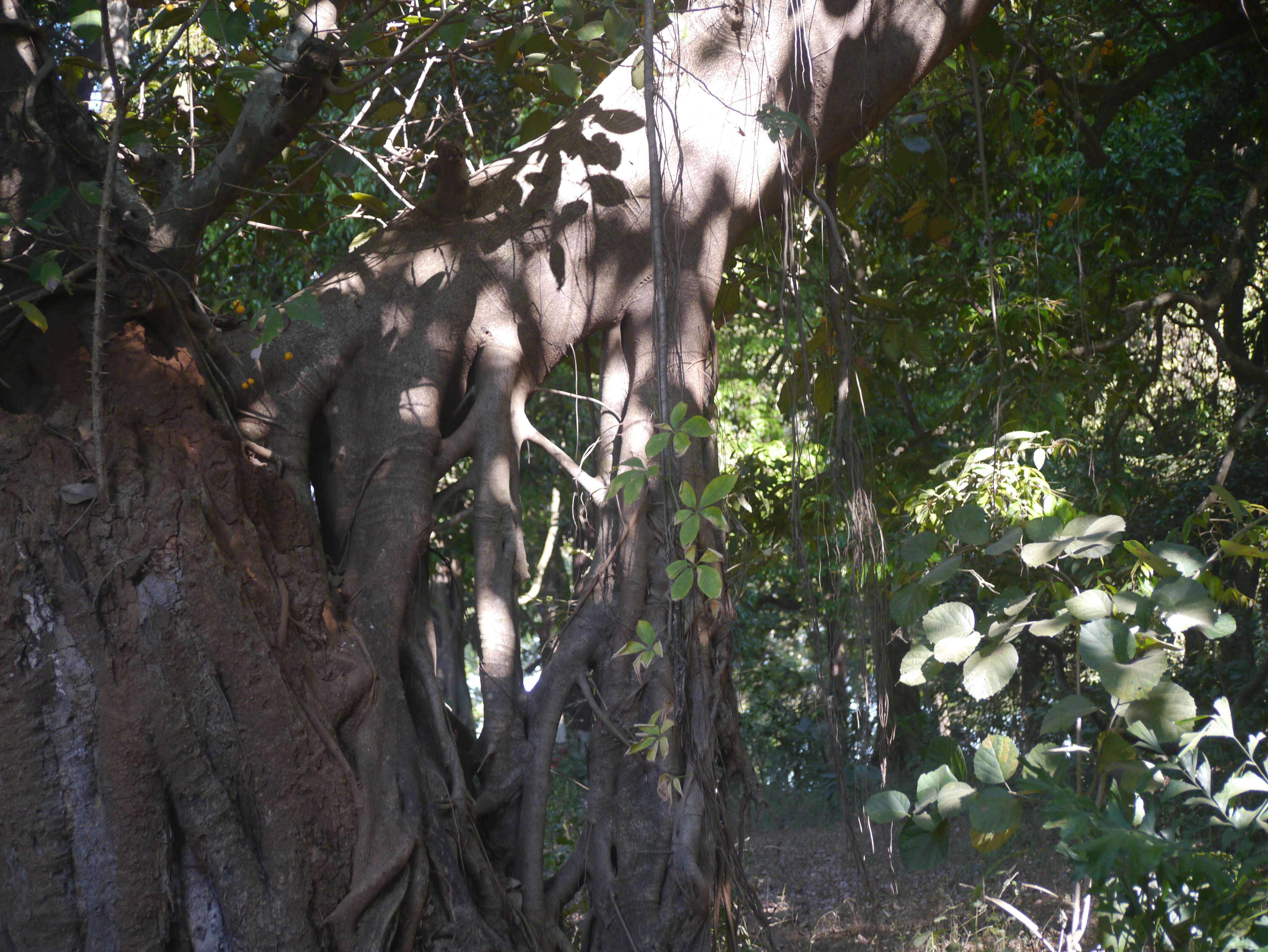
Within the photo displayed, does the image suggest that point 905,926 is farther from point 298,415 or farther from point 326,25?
point 326,25

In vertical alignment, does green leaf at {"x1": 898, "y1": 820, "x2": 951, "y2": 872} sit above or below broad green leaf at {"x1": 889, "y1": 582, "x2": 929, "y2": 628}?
below

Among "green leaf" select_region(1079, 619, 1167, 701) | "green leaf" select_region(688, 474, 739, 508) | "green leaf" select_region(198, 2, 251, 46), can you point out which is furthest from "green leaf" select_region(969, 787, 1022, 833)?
"green leaf" select_region(198, 2, 251, 46)

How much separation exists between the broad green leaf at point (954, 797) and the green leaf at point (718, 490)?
605 mm

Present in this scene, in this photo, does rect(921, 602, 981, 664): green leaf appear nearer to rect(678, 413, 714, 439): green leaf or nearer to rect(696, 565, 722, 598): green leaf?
rect(696, 565, 722, 598): green leaf

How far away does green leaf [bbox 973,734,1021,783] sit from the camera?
60.0 inches

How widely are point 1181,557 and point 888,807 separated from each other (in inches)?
25.7

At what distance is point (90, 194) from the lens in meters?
2.18

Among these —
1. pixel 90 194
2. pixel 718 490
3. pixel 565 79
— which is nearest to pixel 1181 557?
pixel 718 490

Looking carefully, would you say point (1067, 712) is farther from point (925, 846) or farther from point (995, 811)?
point (925, 846)

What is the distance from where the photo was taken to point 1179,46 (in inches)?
172

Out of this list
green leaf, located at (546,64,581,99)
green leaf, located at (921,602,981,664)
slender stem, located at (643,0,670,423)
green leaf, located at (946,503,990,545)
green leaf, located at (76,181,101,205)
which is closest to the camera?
green leaf, located at (921,602,981,664)

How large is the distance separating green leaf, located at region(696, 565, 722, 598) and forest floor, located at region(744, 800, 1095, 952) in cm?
97

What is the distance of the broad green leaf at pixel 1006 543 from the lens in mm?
1753

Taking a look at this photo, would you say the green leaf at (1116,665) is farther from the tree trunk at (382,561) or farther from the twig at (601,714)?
the twig at (601,714)
